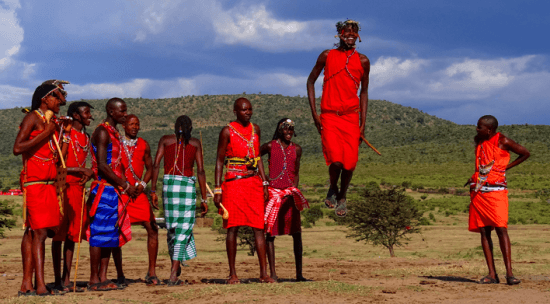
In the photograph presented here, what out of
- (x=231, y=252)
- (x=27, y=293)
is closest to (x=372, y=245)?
(x=231, y=252)

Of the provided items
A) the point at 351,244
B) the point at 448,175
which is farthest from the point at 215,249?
the point at 448,175

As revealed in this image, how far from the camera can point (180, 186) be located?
29.0ft

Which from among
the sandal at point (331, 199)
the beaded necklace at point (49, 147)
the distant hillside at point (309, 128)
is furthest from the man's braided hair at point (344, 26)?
the distant hillside at point (309, 128)

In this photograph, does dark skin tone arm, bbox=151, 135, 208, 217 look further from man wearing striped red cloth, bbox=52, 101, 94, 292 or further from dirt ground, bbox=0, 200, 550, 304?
dirt ground, bbox=0, 200, 550, 304

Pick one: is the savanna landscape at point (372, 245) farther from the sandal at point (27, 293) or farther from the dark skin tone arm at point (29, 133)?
the dark skin tone arm at point (29, 133)

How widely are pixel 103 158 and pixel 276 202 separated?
2.76 metres

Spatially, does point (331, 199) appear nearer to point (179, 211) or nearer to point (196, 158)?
point (196, 158)

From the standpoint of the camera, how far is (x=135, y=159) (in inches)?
346

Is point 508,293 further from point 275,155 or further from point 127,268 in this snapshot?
point 127,268

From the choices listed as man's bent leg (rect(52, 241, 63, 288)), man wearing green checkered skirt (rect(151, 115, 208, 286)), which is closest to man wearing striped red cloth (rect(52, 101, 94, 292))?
man's bent leg (rect(52, 241, 63, 288))

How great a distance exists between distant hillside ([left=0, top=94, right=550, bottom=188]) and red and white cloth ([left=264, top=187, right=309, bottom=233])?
225 ft

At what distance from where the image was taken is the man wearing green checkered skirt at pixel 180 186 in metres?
8.84

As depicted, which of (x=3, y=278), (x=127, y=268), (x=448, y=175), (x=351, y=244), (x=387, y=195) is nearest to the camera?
(x=3, y=278)

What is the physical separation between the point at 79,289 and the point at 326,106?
4.33 m
